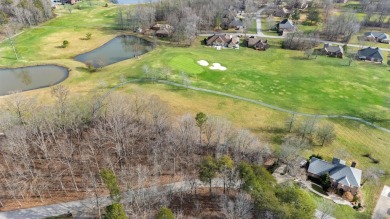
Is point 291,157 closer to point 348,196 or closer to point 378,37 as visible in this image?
point 348,196

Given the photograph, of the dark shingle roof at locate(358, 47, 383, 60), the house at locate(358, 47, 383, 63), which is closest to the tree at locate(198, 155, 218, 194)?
the house at locate(358, 47, 383, 63)

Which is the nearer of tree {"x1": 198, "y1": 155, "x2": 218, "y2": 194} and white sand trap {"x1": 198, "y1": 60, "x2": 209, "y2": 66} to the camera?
tree {"x1": 198, "y1": 155, "x2": 218, "y2": 194}

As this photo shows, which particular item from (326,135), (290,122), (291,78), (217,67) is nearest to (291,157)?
(326,135)

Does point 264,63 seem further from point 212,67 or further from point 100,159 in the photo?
point 100,159

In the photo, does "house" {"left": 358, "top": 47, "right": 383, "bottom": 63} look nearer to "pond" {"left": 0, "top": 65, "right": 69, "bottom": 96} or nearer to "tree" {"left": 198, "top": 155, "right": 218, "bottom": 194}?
"tree" {"left": 198, "top": 155, "right": 218, "bottom": 194}

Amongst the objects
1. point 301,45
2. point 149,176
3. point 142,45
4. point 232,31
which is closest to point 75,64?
point 142,45

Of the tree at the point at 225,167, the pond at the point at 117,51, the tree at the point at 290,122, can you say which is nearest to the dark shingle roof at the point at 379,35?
the tree at the point at 290,122
